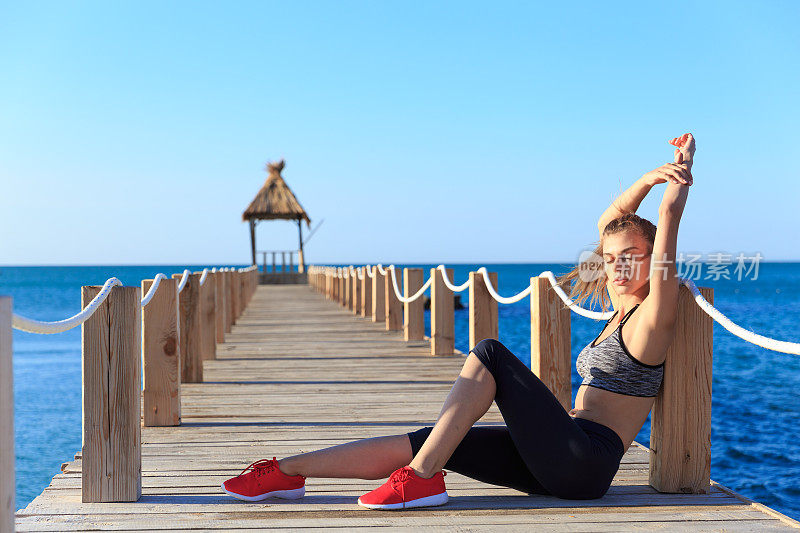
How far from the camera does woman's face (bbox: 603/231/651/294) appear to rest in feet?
9.53

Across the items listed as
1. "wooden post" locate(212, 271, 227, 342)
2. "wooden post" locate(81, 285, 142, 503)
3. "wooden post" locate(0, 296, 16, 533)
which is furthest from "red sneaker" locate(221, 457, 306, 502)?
"wooden post" locate(212, 271, 227, 342)

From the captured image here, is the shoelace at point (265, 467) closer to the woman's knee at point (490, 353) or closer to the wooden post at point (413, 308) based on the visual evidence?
the woman's knee at point (490, 353)

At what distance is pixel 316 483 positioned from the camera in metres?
3.16

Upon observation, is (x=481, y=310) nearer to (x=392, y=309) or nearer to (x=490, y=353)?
(x=490, y=353)

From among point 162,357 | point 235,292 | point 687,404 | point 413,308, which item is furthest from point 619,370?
point 235,292

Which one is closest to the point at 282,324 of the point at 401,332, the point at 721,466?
the point at 401,332

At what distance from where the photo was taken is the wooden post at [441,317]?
7.86 meters

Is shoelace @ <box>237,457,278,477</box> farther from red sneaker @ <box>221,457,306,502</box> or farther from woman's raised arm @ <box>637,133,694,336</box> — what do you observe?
woman's raised arm @ <box>637,133,694,336</box>

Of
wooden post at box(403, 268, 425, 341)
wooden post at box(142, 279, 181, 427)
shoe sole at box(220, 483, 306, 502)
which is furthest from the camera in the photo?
wooden post at box(403, 268, 425, 341)

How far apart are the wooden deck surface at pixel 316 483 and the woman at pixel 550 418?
0.10m

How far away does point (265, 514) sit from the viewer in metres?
2.75

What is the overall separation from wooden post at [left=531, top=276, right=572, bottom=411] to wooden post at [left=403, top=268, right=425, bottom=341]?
16.0 ft

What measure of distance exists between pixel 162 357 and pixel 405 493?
2.16 metres

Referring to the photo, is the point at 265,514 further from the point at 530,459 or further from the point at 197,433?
the point at 197,433
